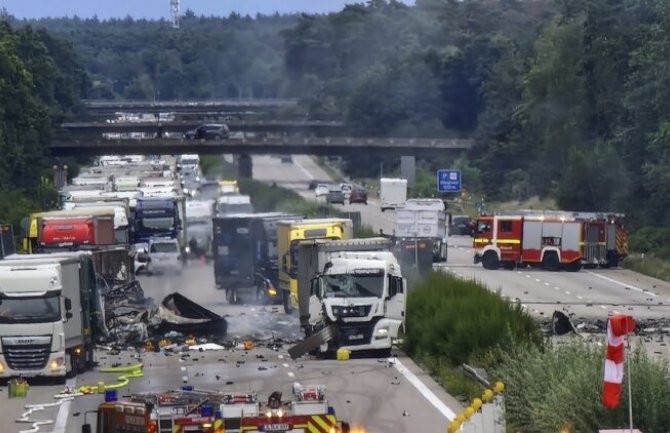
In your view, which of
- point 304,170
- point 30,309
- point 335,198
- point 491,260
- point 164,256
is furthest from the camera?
point 304,170

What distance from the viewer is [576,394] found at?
76.3ft

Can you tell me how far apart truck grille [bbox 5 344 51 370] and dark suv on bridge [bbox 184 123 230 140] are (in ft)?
335

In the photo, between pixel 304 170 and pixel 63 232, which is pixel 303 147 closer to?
pixel 304 170

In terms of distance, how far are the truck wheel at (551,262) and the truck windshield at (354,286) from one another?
3080 centimetres

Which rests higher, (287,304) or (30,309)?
(30,309)

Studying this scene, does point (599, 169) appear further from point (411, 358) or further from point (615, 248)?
point (411, 358)

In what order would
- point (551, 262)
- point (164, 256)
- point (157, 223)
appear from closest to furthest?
1. point (164, 256)
2. point (551, 262)
3. point (157, 223)

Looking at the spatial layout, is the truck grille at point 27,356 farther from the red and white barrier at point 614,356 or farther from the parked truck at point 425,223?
the parked truck at point 425,223

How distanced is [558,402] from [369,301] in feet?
44.7

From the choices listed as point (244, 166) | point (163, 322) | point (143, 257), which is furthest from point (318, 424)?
point (244, 166)

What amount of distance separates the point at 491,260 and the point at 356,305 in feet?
102

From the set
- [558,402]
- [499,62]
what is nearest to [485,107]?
[499,62]

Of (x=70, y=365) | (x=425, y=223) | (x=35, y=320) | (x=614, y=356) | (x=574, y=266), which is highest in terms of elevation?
(x=614, y=356)

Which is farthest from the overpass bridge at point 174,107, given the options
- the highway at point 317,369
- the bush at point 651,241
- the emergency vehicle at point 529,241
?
the highway at point 317,369
